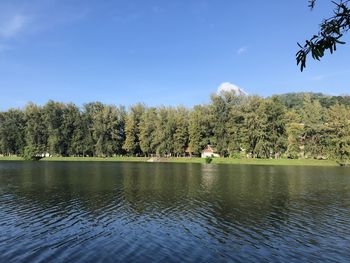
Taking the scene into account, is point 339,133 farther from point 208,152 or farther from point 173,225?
point 173,225

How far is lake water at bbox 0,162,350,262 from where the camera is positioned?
15.9 meters

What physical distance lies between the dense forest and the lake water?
219 feet

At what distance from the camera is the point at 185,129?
117 m

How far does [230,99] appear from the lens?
374ft

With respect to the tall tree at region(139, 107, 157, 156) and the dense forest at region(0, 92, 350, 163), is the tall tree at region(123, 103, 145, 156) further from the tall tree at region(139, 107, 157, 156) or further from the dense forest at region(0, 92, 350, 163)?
the tall tree at region(139, 107, 157, 156)

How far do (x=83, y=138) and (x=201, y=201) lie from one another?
344 ft

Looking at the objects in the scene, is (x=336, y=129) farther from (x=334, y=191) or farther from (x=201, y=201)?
(x=201, y=201)

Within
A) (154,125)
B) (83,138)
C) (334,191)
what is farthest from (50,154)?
(334,191)

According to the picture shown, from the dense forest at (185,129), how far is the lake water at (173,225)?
219 ft

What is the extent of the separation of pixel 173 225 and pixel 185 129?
313ft

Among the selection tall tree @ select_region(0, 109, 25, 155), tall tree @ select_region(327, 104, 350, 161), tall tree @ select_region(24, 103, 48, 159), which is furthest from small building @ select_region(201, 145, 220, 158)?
tall tree @ select_region(0, 109, 25, 155)

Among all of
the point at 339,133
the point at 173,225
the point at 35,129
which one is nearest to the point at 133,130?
the point at 35,129

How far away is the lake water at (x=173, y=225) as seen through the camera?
52.1 ft

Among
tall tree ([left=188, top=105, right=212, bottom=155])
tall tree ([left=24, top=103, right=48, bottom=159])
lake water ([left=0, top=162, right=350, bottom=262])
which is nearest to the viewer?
lake water ([left=0, top=162, right=350, bottom=262])
